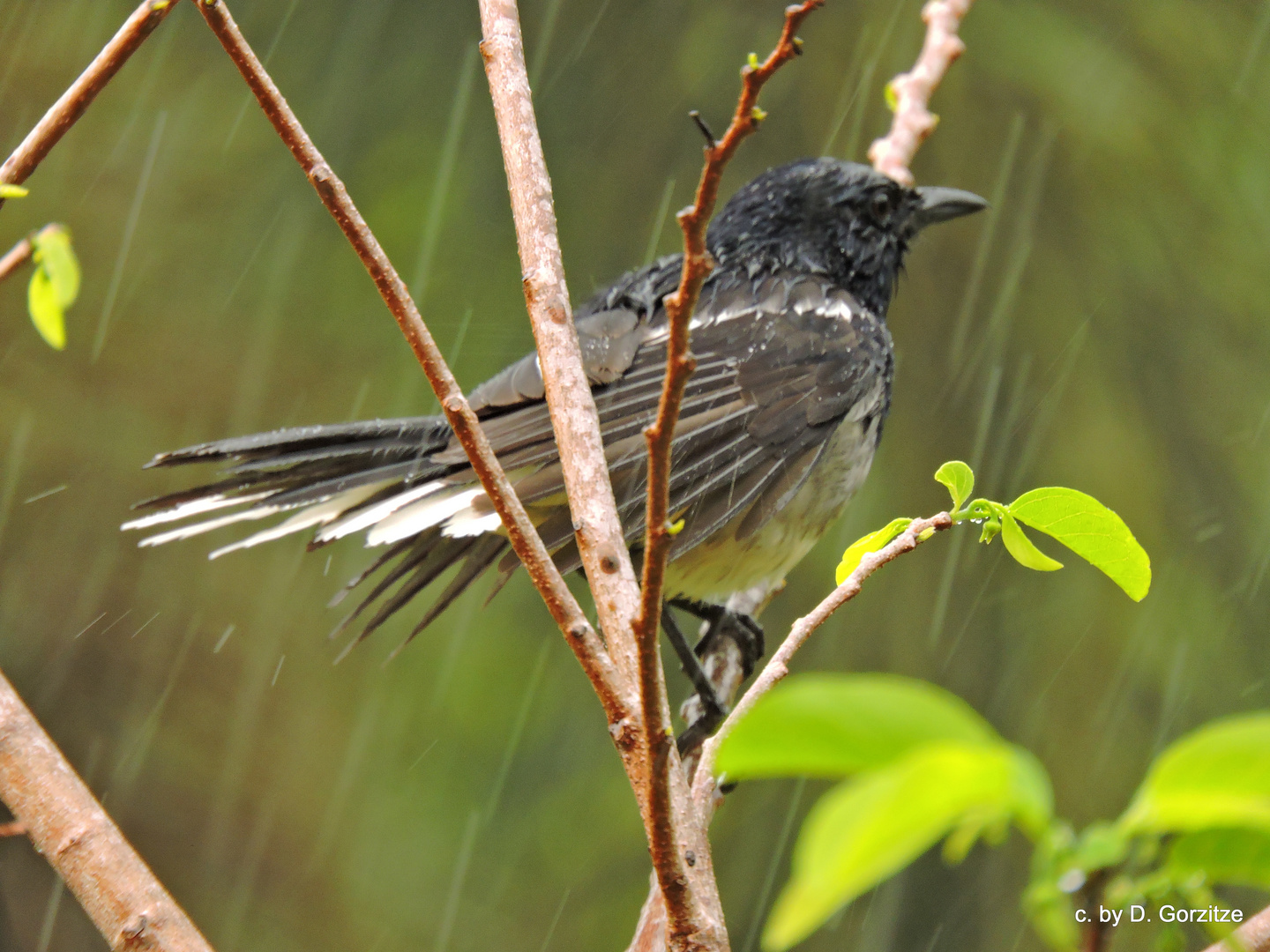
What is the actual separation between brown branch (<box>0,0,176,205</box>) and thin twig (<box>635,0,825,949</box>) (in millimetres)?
681

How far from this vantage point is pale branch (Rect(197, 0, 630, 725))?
104 centimetres

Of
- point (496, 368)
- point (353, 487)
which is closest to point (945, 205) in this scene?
point (496, 368)

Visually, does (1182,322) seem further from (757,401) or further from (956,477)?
(956,477)

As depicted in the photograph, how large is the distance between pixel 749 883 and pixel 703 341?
1.54 m

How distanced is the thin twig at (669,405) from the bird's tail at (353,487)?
1.22 meters

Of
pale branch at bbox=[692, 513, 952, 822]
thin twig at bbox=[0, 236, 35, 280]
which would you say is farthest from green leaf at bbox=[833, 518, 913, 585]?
thin twig at bbox=[0, 236, 35, 280]

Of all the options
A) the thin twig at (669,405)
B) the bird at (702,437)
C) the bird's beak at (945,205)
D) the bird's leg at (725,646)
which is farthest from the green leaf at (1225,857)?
the bird's beak at (945,205)

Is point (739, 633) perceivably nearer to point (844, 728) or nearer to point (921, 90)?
point (921, 90)

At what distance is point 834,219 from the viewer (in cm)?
279

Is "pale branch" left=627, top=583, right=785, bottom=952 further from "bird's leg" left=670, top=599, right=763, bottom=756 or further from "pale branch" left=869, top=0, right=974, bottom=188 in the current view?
"pale branch" left=869, top=0, right=974, bottom=188

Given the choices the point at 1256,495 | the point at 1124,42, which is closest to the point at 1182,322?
the point at 1256,495

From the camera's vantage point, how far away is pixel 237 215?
338 centimetres

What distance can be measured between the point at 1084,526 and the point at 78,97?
1036mm

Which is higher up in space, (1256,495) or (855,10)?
(855,10)
